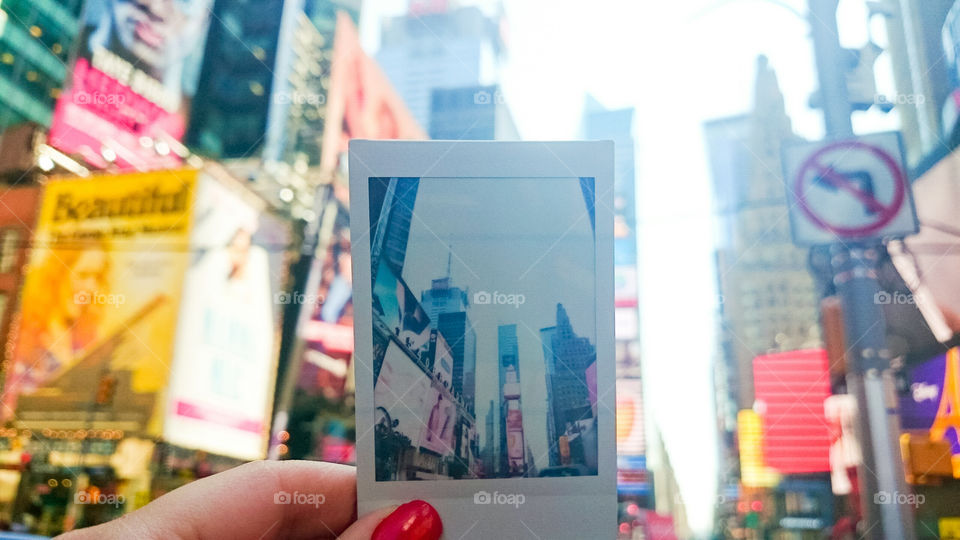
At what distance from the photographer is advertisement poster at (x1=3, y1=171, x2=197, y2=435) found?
17.8ft

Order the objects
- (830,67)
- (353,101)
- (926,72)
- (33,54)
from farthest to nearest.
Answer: (353,101) < (33,54) < (926,72) < (830,67)

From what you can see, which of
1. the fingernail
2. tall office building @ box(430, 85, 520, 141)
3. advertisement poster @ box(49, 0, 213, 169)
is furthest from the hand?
tall office building @ box(430, 85, 520, 141)

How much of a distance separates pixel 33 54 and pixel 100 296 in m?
2.98

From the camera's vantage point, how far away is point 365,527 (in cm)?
64

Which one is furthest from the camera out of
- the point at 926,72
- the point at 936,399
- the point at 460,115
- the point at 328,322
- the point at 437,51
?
the point at 437,51

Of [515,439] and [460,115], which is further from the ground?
[460,115]

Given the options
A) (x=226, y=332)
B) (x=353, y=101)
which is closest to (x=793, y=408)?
(x=226, y=332)

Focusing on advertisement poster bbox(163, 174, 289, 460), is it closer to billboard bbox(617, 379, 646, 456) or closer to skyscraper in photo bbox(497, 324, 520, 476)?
billboard bbox(617, 379, 646, 456)

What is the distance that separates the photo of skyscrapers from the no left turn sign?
6.34 feet

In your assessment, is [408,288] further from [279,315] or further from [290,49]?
[290,49]

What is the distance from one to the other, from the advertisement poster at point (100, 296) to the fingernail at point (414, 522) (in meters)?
5.39

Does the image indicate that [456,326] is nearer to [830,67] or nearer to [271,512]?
[271,512]

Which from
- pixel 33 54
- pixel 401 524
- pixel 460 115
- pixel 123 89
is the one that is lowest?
pixel 401 524

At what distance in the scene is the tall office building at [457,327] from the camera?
72 centimetres
